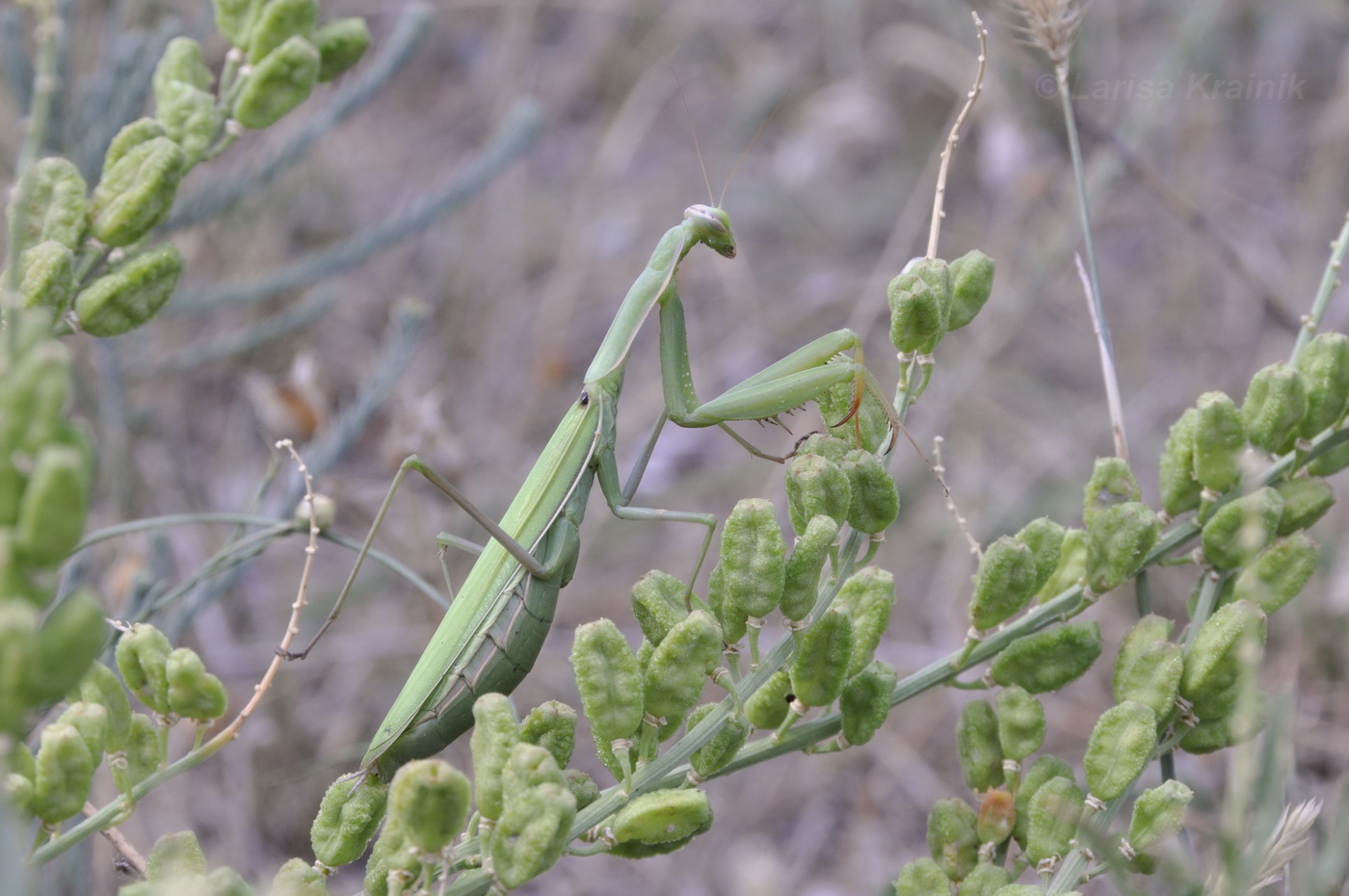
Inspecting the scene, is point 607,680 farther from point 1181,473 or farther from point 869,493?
point 1181,473

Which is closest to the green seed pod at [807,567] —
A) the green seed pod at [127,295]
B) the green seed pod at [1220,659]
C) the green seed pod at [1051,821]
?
the green seed pod at [1051,821]

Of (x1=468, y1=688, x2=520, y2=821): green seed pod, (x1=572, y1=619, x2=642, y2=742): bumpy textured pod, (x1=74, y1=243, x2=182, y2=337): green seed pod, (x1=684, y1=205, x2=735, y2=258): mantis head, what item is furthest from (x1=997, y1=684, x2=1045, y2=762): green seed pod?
(x1=684, y1=205, x2=735, y2=258): mantis head

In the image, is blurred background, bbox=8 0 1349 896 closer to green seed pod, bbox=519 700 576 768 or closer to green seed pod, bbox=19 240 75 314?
green seed pod, bbox=19 240 75 314

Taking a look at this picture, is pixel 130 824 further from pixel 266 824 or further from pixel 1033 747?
pixel 1033 747

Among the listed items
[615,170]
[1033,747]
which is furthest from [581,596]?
[1033,747]

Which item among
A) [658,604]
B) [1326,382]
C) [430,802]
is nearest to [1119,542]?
[1326,382]
